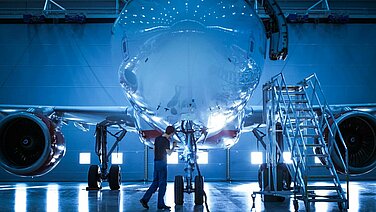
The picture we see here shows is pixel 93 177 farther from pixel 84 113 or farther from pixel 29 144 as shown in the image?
pixel 29 144

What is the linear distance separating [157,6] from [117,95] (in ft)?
37.2

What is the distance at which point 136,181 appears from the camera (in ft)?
52.7

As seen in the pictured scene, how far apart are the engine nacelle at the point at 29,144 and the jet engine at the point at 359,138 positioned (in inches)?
194

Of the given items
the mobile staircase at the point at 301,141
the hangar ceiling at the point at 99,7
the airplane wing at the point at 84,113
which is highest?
the hangar ceiling at the point at 99,7

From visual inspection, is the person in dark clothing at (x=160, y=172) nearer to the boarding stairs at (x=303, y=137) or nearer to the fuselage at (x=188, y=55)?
the fuselage at (x=188, y=55)

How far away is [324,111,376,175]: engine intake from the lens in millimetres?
8336

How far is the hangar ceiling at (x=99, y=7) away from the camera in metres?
17.2

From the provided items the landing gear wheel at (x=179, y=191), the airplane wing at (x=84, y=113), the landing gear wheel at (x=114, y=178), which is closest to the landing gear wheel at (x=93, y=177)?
the landing gear wheel at (x=114, y=178)

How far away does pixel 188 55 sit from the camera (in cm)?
526

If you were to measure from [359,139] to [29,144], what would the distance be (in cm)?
624

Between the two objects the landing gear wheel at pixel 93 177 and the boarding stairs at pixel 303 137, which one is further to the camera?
the landing gear wheel at pixel 93 177

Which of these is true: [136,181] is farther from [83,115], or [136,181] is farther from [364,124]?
[364,124]

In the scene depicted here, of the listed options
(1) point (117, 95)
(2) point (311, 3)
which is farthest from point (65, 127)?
(2) point (311, 3)

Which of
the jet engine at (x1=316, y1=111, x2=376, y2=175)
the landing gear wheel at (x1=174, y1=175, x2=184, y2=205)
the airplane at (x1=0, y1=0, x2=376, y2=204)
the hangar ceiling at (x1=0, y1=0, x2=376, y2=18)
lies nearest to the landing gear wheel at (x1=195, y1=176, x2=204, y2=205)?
the airplane at (x1=0, y1=0, x2=376, y2=204)
